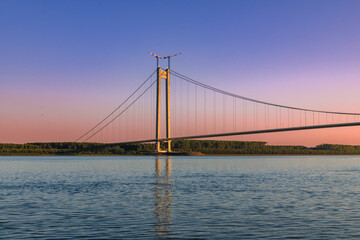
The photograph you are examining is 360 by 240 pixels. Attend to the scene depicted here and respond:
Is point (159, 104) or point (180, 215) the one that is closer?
point (180, 215)

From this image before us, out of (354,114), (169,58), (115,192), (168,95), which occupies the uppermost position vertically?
(169,58)

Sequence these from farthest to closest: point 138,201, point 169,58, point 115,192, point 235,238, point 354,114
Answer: point 169,58, point 354,114, point 115,192, point 138,201, point 235,238

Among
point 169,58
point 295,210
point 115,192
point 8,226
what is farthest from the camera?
point 169,58

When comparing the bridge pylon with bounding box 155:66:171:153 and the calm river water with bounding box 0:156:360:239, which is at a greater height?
the bridge pylon with bounding box 155:66:171:153

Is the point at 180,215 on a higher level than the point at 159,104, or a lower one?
lower

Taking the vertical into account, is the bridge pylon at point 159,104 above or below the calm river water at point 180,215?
above

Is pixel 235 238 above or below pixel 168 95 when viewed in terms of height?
below

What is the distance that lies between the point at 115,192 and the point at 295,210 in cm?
907

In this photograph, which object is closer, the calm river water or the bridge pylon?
the calm river water

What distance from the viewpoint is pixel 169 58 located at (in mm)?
107250

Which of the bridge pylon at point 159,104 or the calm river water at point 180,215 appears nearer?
the calm river water at point 180,215

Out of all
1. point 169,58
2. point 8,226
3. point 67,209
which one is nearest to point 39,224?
point 8,226

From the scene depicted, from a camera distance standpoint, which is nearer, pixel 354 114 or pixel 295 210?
pixel 295 210

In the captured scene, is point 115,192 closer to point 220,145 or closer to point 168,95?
point 168,95
